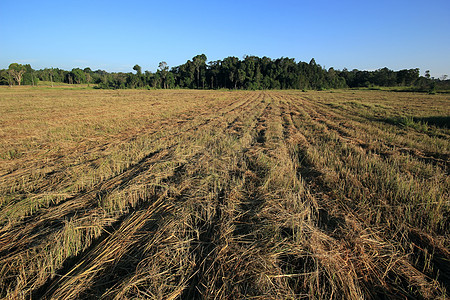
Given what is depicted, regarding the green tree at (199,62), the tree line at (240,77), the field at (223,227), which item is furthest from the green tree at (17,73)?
the field at (223,227)

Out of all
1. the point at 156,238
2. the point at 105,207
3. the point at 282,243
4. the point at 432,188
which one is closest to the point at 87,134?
the point at 105,207

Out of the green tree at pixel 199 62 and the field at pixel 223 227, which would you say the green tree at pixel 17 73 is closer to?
the green tree at pixel 199 62

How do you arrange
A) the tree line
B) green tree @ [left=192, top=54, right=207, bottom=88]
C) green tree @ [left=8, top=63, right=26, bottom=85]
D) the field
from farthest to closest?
green tree @ [left=192, top=54, right=207, bottom=88], the tree line, green tree @ [left=8, top=63, right=26, bottom=85], the field

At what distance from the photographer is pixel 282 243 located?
7.50 feet

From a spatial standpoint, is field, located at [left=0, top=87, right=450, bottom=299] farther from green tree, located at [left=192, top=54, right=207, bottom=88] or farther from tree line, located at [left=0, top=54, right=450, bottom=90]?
green tree, located at [left=192, top=54, right=207, bottom=88]

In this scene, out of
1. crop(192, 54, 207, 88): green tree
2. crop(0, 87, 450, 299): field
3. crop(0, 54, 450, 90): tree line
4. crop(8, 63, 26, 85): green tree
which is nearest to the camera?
crop(0, 87, 450, 299): field

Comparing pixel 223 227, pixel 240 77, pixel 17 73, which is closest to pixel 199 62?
pixel 240 77

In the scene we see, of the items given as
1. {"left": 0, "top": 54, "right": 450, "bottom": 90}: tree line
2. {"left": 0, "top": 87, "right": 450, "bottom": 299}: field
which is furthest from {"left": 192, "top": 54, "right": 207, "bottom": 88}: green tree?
{"left": 0, "top": 87, "right": 450, "bottom": 299}: field

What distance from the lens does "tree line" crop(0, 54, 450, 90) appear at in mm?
78525

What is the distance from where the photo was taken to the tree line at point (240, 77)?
78525mm

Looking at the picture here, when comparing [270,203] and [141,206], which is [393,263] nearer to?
[270,203]

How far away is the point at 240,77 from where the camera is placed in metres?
77.6

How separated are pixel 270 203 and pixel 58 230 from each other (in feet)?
8.93

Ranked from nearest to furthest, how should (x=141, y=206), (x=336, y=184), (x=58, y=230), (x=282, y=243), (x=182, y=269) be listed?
1. (x=182, y=269)
2. (x=282, y=243)
3. (x=58, y=230)
4. (x=141, y=206)
5. (x=336, y=184)
